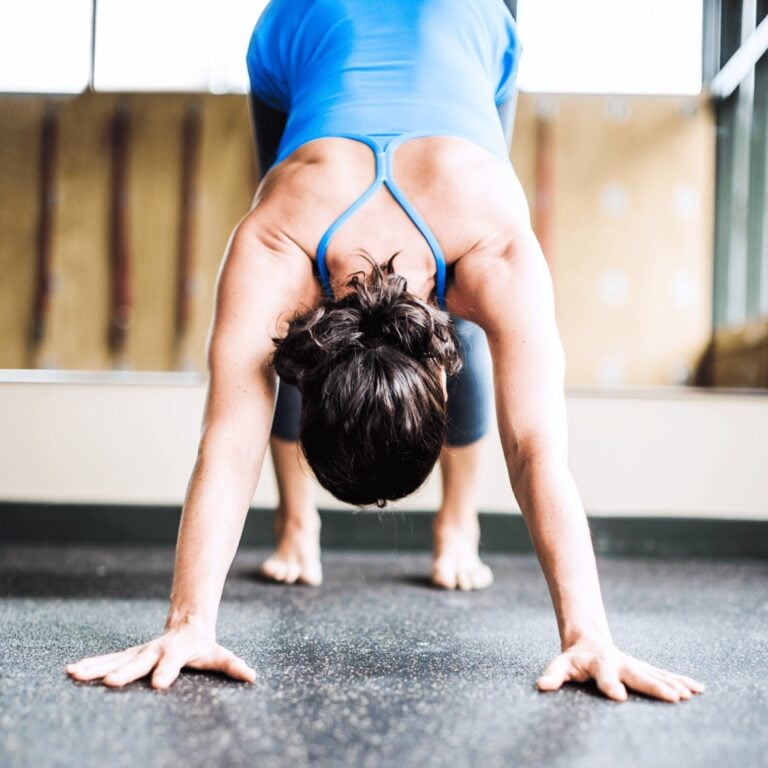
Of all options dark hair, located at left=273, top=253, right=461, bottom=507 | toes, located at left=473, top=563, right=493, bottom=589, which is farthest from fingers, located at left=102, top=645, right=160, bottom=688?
toes, located at left=473, top=563, right=493, bottom=589

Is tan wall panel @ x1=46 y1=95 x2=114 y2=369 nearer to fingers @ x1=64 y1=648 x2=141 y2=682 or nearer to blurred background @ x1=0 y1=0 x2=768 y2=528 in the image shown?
blurred background @ x1=0 y1=0 x2=768 y2=528

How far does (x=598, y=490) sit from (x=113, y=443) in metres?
1.20

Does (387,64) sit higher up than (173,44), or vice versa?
(173,44)

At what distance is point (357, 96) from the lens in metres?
1.09

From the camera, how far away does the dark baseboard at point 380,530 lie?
76.4 inches

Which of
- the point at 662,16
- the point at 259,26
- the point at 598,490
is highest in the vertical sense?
the point at 662,16

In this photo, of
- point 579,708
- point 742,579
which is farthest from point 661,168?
point 579,708

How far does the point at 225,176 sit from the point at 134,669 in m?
2.94

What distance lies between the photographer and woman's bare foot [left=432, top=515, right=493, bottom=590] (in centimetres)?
148

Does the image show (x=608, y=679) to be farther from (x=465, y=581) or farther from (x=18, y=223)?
(x=18, y=223)

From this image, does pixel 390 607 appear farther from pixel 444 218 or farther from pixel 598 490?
pixel 598 490

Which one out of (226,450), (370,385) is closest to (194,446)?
(226,450)

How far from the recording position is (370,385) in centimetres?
85

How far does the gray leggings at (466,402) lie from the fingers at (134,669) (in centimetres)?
56
